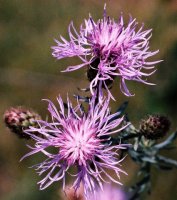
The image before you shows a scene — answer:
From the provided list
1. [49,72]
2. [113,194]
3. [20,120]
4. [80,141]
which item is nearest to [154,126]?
[80,141]

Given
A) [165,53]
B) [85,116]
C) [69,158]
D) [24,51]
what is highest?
[24,51]

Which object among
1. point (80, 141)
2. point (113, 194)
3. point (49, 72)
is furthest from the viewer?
point (49, 72)

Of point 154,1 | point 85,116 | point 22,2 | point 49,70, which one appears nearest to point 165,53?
point 154,1

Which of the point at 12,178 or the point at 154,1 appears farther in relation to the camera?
the point at 154,1

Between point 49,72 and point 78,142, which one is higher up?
point 49,72

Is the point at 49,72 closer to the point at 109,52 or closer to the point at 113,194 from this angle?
the point at 113,194

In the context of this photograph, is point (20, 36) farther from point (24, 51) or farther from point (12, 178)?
point (12, 178)

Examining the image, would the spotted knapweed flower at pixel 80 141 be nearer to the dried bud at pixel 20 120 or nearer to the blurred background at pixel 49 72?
the dried bud at pixel 20 120
